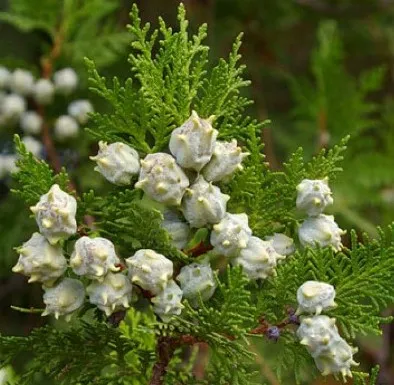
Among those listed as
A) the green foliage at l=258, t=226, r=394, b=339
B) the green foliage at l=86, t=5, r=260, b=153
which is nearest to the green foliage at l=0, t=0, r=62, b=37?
the green foliage at l=86, t=5, r=260, b=153

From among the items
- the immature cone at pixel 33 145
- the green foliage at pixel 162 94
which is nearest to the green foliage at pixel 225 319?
the green foliage at pixel 162 94

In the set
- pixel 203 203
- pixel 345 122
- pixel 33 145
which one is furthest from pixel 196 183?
pixel 345 122

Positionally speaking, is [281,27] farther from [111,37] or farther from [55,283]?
[55,283]

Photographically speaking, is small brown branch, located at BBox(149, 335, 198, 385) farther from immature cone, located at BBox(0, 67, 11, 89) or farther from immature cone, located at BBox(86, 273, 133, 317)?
immature cone, located at BBox(0, 67, 11, 89)

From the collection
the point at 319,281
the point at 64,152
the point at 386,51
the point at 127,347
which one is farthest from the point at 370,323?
the point at 386,51

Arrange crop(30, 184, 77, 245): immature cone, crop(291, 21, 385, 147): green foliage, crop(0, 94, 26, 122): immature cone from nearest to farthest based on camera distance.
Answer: crop(30, 184, 77, 245): immature cone → crop(0, 94, 26, 122): immature cone → crop(291, 21, 385, 147): green foliage

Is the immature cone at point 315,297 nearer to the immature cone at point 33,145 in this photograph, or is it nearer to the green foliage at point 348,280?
the green foliage at point 348,280

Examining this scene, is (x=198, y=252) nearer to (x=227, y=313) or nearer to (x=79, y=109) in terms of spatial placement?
(x=227, y=313)
